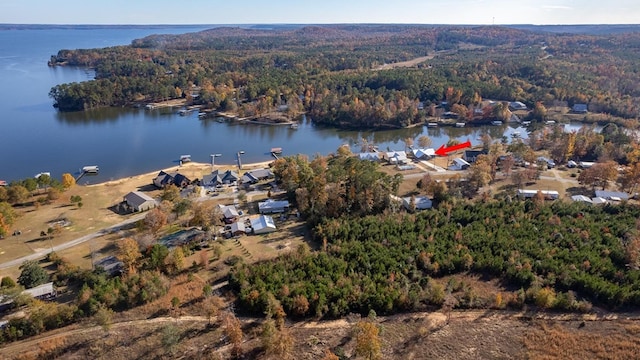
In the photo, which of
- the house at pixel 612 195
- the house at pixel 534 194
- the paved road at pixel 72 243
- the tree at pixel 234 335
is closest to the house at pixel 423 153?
the house at pixel 534 194

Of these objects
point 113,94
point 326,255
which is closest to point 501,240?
point 326,255

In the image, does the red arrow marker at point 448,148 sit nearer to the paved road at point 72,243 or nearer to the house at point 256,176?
the house at point 256,176

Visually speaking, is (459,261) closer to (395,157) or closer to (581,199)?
(581,199)

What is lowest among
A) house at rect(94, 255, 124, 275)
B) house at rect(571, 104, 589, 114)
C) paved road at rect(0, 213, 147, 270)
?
paved road at rect(0, 213, 147, 270)

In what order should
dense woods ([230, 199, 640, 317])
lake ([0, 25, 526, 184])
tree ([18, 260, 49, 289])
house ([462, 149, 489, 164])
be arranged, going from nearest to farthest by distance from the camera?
dense woods ([230, 199, 640, 317]), tree ([18, 260, 49, 289]), house ([462, 149, 489, 164]), lake ([0, 25, 526, 184])

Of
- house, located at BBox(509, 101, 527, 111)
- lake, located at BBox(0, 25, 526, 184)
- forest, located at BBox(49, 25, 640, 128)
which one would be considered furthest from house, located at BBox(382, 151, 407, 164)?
house, located at BBox(509, 101, 527, 111)

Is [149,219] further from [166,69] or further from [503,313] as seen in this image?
[166,69]

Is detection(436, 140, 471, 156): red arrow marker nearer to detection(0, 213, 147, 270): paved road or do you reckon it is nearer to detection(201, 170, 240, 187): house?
detection(201, 170, 240, 187): house
